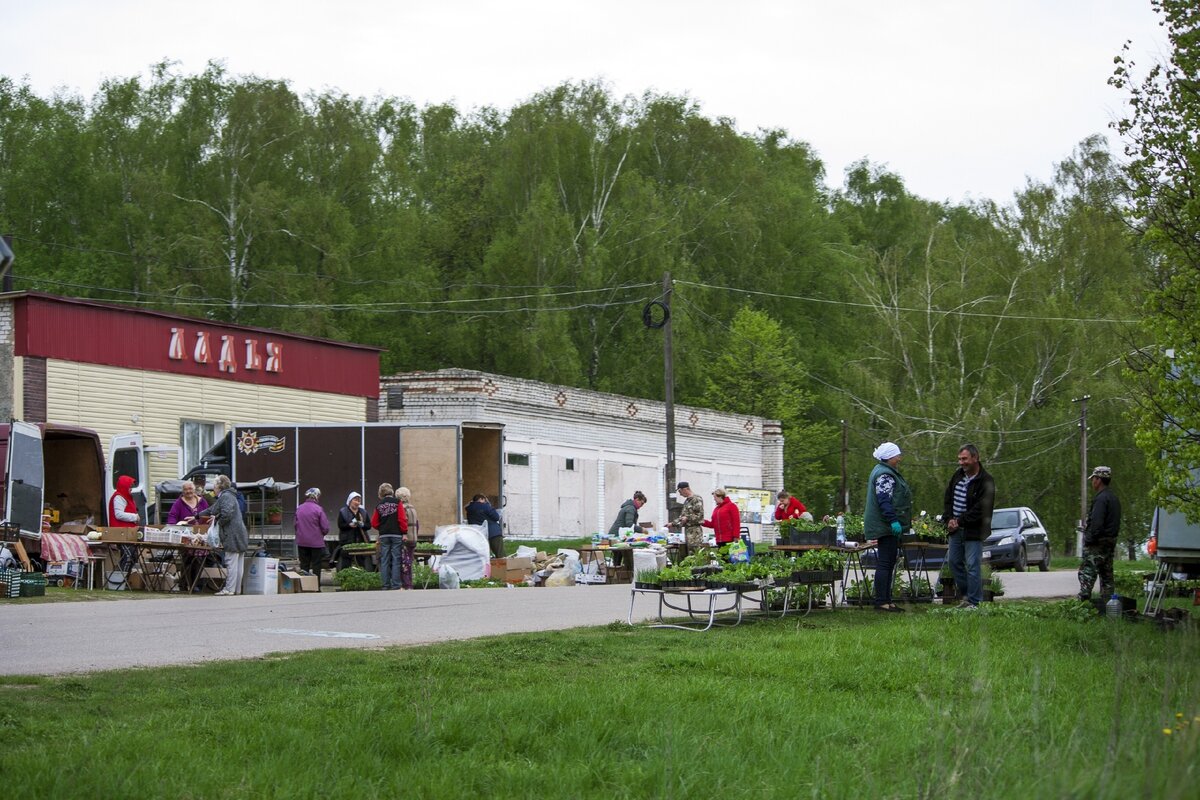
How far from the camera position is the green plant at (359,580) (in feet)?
82.4

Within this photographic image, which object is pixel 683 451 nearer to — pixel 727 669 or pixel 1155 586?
pixel 1155 586

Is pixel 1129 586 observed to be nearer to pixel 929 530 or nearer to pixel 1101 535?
pixel 1101 535

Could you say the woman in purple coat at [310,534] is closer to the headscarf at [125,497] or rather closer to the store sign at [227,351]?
the headscarf at [125,497]

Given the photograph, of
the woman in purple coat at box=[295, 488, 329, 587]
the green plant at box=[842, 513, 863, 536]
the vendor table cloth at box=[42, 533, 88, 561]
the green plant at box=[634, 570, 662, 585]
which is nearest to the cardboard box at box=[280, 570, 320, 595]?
the woman in purple coat at box=[295, 488, 329, 587]

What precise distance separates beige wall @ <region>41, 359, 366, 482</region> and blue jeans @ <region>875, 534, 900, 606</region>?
21944mm

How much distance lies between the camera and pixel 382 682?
9945mm

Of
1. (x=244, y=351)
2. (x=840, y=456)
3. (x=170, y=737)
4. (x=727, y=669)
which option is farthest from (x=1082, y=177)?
(x=170, y=737)

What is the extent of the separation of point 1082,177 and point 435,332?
24688 mm

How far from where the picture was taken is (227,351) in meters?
38.5

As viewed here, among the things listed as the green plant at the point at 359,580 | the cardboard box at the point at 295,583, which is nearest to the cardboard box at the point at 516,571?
the green plant at the point at 359,580

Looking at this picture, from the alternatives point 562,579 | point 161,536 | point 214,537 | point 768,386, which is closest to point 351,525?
point 562,579

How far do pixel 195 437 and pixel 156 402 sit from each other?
1642 mm

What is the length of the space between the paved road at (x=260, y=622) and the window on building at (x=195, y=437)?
15.6 meters

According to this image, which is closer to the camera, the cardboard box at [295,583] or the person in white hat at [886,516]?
the person in white hat at [886,516]
